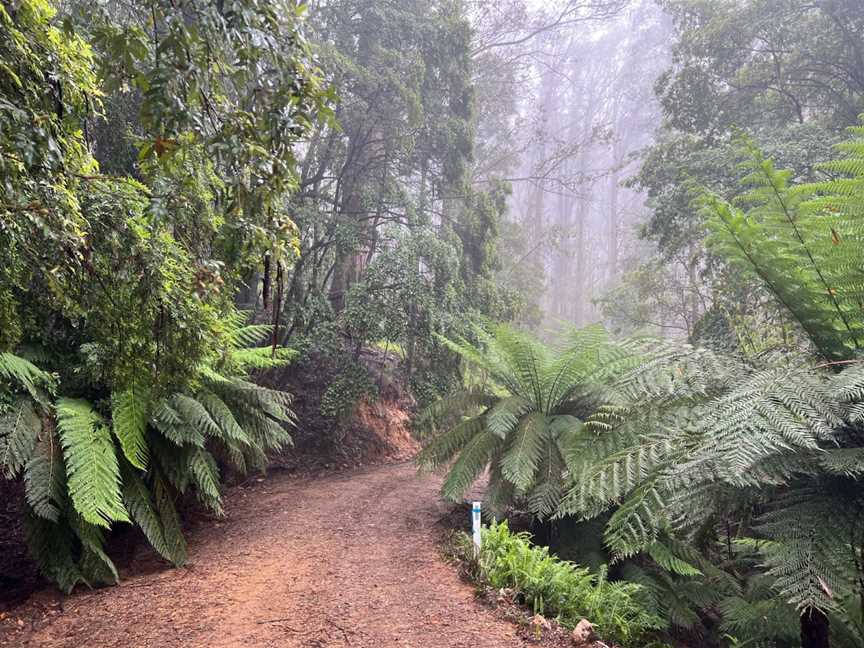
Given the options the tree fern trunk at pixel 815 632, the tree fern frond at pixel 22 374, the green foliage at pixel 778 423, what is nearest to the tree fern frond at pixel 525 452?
the green foliage at pixel 778 423

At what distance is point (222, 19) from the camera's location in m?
1.41

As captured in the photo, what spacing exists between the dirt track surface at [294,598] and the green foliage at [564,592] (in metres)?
0.25

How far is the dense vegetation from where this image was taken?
1.61 m

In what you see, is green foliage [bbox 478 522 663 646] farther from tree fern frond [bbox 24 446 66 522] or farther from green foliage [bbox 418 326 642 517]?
tree fern frond [bbox 24 446 66 522]

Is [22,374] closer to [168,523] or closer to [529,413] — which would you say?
[168,523]

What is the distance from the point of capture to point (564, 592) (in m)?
2.83

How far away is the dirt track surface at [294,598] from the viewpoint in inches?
94.6

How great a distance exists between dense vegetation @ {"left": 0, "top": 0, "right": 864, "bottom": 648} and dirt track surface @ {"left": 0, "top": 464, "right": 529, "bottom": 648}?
0.31 m

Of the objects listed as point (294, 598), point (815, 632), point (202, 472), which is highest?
point (202, 472)

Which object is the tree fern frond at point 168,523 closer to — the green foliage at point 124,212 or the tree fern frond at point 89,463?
the green foliage at point 124,212

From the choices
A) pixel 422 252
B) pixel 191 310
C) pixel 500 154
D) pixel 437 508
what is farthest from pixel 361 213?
pixel 500 154

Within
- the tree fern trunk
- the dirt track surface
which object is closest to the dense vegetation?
the tree fern trunk

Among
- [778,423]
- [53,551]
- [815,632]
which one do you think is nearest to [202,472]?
[53,551]

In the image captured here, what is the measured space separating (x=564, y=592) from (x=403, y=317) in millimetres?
4007
